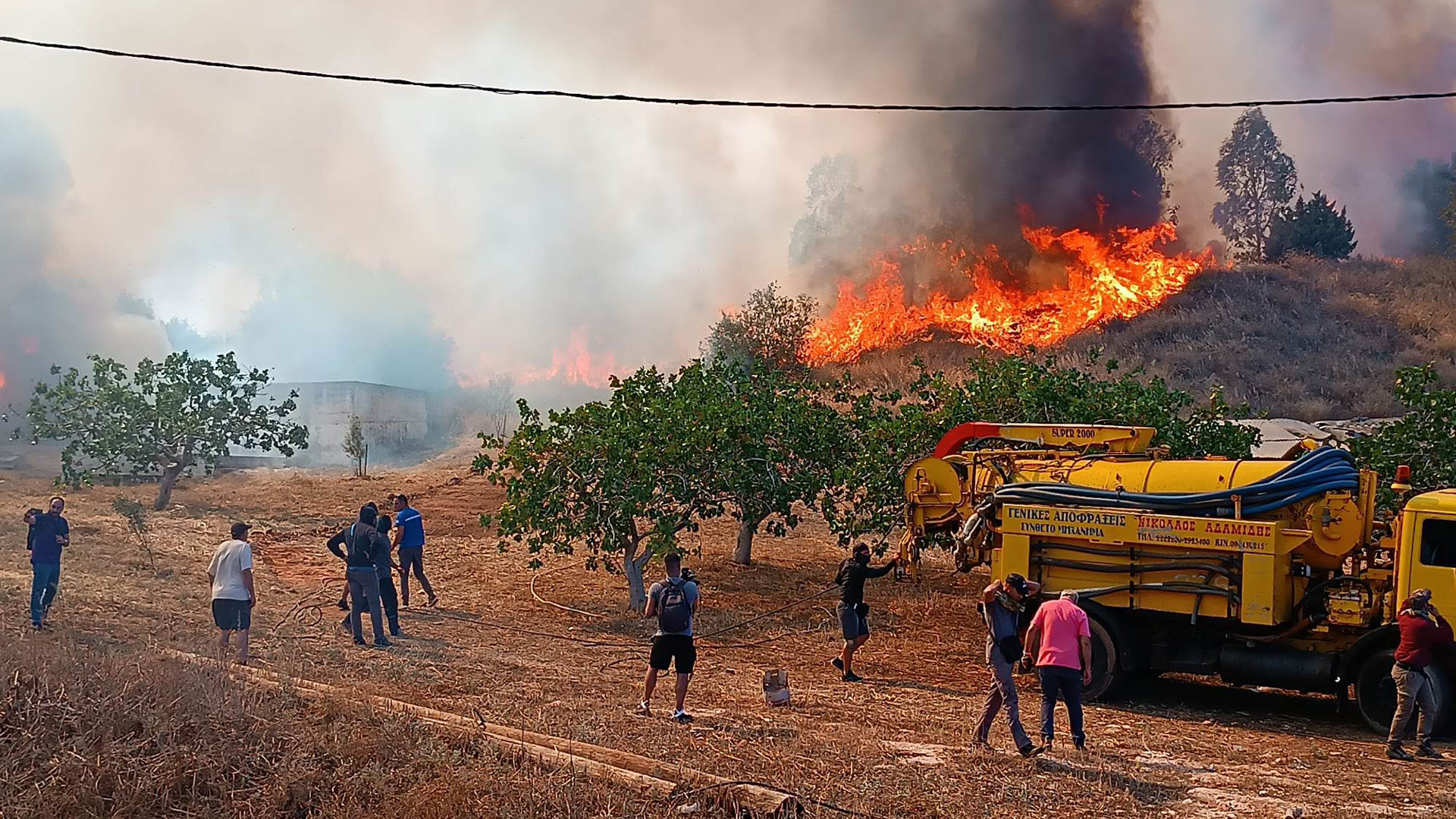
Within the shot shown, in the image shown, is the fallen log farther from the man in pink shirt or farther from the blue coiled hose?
the blue coiled hose

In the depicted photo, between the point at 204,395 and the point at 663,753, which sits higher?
the point at 204,395

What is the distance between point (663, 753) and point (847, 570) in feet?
16.3

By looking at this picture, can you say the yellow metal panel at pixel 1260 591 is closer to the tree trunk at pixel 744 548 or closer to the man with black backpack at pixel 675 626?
the man with black backpack at pixel 675 626

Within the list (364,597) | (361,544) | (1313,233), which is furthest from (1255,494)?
(1313,233)

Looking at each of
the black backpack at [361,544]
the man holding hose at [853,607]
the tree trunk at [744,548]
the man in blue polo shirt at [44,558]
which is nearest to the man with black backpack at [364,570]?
the black backpack at [361,544]

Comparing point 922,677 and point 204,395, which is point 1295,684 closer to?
point 922,677

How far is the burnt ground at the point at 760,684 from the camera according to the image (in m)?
8.40

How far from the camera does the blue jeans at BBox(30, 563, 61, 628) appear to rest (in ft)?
43.3

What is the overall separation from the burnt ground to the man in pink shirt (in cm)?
33

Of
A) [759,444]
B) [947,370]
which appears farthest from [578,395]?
[759,444]

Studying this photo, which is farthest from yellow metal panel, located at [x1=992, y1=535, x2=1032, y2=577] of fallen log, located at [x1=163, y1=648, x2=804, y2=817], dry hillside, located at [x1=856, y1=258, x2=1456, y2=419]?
dry hillside, located at [x1=856, y1=258, x2=1456, y2=419]

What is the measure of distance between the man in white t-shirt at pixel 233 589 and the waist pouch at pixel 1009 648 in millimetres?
7938

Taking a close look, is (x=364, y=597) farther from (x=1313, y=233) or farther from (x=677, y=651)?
(x=1313, y=233)

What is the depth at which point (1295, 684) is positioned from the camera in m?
11.6
